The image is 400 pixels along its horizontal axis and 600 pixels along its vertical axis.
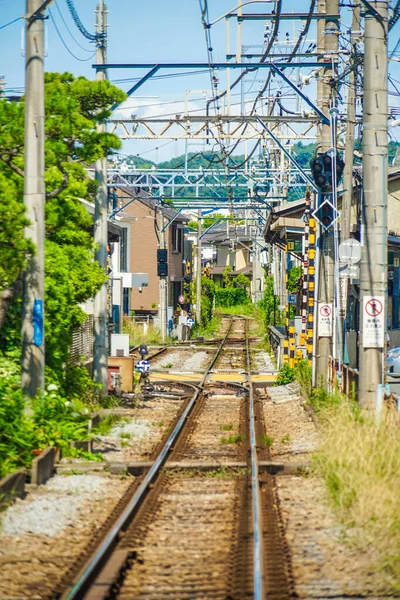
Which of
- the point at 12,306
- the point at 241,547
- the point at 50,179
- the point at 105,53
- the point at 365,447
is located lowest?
the point at 241,547

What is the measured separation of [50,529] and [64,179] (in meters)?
7.22

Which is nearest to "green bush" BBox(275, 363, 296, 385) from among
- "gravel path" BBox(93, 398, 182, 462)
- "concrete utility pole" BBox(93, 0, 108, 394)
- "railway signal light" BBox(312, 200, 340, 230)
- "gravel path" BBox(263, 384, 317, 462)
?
"gravel path" BBox(263, 384, 317, 462)

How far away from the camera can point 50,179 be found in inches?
583

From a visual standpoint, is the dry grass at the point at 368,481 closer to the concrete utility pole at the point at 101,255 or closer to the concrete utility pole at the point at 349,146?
the concrete utility pole at the point at 101,255

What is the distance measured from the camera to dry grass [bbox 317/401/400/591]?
26.1 ft

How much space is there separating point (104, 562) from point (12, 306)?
816 centimetres

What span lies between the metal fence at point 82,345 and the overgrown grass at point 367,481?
9262 millimetres

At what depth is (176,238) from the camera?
64938 mm

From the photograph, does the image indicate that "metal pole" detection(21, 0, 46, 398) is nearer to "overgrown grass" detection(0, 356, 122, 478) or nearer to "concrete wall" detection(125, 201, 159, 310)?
"overgrown grass" detection(0, 356, 122, 478)

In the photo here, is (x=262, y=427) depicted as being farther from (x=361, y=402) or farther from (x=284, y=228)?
(x=284, y=228)

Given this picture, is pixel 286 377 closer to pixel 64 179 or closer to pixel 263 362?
pixel 263 362

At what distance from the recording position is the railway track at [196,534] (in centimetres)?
705

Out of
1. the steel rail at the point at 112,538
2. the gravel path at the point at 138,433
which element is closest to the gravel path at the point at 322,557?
the steel rail at the point at 112,538

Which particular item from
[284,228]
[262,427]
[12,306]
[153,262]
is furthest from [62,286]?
[153,262]
